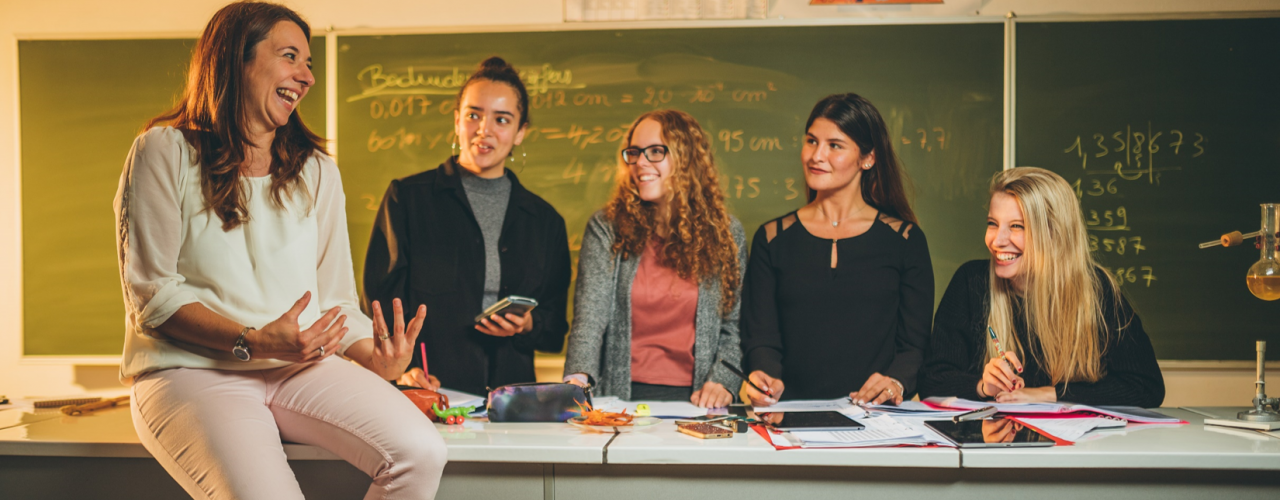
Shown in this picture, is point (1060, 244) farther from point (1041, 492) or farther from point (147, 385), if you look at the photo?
point (147, 385)

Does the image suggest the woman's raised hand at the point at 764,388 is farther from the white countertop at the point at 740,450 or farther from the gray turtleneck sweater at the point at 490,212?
the gray turtleneck sweater at the point at 490,212

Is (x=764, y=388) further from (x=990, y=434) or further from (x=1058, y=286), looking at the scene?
(x=1058, y=286)

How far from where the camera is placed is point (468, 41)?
3268 mm

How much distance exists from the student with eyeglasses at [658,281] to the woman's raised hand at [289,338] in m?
0.91

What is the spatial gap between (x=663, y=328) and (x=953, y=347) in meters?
0.82

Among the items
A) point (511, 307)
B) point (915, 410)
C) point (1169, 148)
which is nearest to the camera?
point (915, 410)

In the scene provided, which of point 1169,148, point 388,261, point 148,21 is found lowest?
point 388,261

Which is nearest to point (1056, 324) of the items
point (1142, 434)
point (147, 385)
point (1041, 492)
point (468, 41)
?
point (1142, 434)

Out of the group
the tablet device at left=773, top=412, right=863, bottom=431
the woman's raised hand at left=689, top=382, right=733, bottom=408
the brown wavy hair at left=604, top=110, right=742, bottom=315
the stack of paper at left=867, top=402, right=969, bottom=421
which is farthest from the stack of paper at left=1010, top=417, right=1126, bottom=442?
the brown wavy hair at left=604, top=110, right=742, bottom=315

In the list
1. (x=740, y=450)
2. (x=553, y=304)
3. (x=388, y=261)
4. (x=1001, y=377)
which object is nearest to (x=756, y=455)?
(x=740, y=450)

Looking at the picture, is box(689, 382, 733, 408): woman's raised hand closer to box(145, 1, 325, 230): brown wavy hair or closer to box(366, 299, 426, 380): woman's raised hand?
box(366, 299, 426, 380): woman's raised hand

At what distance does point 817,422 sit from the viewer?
5.17 feet

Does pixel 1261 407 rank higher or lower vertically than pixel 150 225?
lower

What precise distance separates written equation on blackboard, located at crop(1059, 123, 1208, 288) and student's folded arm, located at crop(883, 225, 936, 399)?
1.22 m
